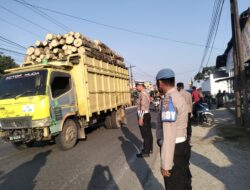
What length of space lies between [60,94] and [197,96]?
663cm

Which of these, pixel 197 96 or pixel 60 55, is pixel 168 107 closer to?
pixel 60 55

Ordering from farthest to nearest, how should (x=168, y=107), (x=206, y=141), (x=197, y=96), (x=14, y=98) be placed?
1. (x=197, y=96)
2. (x=206, y=141)
3. (x=14, y=98)
4. (x=168, y=107)

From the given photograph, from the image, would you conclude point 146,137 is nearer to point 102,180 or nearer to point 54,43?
point 102,180

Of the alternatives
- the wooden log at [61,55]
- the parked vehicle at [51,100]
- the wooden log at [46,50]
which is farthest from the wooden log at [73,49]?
the wooden log at [46,50]

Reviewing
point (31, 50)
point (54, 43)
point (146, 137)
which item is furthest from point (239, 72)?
point (31, 50)

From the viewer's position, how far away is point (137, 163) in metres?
6.84

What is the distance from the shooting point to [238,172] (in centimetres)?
558

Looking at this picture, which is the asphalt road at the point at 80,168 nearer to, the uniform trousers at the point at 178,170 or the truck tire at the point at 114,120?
the uniform trousers at the point at 178,170

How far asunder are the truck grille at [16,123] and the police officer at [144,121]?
117 inches

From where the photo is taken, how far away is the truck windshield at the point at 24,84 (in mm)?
8220

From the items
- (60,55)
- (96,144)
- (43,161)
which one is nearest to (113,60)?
(60,55)

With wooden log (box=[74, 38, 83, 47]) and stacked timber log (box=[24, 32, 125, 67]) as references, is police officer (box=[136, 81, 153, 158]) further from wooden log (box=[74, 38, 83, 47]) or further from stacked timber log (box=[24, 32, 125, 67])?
wooden log (box=[74, 38, 83, 47])

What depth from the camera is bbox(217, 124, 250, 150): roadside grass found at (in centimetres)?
826

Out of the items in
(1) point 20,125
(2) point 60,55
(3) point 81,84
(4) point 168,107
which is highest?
(2) point 60,55
